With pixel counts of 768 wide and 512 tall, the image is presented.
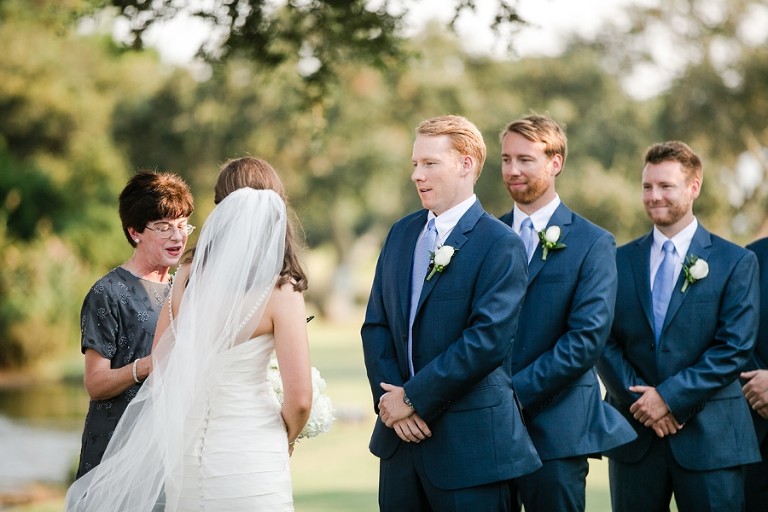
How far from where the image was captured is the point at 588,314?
188 inches

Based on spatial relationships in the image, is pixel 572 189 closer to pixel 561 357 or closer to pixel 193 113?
pixel 193 113

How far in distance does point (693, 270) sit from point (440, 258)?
1642mm

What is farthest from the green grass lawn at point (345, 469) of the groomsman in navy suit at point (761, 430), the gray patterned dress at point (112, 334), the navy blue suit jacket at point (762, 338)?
the gray patterned dress at point (112, 334)

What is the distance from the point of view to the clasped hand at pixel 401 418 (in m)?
4.14

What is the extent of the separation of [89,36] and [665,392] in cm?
2552

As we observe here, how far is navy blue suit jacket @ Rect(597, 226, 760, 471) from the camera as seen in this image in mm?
5020

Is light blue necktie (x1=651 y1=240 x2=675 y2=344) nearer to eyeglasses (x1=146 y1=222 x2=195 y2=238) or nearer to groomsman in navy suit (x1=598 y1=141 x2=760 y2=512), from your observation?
groomsman in navy suit (x1=598 y1=141 x2=760 y2=512)

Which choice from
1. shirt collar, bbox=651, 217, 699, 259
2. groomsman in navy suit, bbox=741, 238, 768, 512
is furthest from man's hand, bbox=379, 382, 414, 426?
groomsman in navy suit, bbox=741, 238, 768, 512

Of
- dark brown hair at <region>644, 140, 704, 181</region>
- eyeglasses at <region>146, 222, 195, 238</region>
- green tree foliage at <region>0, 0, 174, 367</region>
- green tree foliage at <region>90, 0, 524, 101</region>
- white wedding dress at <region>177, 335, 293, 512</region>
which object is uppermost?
green tree foliage at <region>0, 0, 174, 367</region>

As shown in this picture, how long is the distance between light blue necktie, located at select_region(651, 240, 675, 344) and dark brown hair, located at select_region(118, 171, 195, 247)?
95.8 inches

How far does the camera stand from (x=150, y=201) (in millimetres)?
4617

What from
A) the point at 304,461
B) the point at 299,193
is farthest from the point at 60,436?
the point at 299,193

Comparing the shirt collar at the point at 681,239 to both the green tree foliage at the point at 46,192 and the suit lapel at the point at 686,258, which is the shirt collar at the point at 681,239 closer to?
the suit lapel at the point at 686,258

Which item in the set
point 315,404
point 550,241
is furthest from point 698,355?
point 315,404
